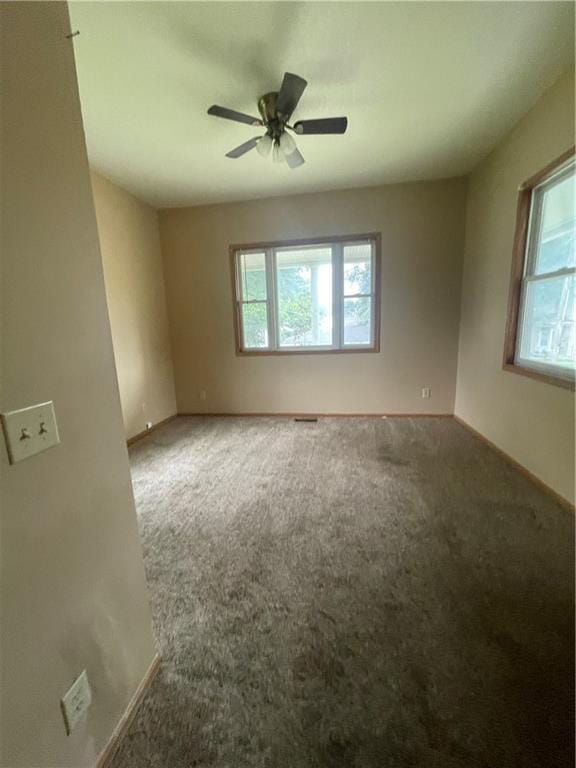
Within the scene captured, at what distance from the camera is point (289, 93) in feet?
5.95

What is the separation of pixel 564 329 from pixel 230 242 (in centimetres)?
353

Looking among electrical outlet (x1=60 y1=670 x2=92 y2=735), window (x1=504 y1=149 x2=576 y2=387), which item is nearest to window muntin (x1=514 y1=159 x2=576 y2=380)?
window (x1=504 y1=149 x2=576 y2=387)

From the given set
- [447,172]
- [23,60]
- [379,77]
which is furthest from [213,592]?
[447,172]

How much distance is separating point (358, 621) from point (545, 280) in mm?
2651

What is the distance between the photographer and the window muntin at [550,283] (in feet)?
7.05

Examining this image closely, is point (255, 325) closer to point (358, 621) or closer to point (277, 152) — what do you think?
point (277, 152)

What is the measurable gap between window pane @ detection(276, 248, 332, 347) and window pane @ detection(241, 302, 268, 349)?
0.21m

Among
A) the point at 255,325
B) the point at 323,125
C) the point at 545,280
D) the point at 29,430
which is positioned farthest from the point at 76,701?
the point at 255,325

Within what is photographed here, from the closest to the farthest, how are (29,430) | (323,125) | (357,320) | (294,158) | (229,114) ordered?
(29,430)
(229,114)
(323,125)
(294,158)
(357,320)

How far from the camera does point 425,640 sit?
1.22m

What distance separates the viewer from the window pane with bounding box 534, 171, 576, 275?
215 cm

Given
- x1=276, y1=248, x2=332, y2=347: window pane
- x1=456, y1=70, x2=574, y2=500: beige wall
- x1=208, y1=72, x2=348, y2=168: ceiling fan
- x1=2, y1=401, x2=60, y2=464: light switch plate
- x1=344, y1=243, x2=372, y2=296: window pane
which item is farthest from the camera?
x1=276, y1=248, x2=332, y2=347: window pane

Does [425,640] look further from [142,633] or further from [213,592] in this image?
[142,633]

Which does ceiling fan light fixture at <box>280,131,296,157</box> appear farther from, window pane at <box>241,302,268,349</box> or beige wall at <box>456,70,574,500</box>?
window pane at <box>241,302,268,349</box>
